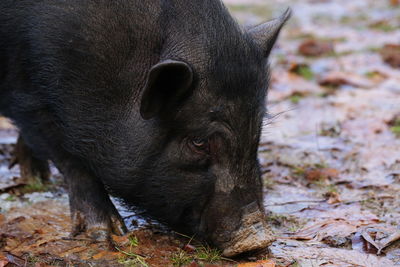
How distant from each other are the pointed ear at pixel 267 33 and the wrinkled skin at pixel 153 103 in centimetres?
1

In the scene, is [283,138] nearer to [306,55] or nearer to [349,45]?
[306,55]

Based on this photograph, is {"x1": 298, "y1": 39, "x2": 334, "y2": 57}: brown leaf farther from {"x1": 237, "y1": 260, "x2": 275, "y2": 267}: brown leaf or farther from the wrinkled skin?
{"x1": 237, "y1": 260, "x2": 275, "y2": 267}: brown leaf

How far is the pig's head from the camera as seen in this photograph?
13.1 feet

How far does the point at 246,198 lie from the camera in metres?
4.05

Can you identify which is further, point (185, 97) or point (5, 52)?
point (5, 52)

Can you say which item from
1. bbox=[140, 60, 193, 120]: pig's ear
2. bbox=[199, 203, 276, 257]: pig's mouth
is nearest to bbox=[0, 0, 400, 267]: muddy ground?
bbox=[199, 203, 276, 257]: pig's mouth

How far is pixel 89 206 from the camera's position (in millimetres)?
4605

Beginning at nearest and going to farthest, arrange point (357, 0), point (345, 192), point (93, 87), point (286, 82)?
point (93, 87), point (345, 192), point (286, 82), point (357, 0)

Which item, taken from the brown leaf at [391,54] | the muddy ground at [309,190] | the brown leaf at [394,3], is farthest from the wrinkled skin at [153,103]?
the brown leaf at [394,3]

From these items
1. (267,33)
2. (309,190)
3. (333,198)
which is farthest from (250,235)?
(309,190)

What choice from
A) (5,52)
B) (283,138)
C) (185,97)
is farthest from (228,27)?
(283,138)

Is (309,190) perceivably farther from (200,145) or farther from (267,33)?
(200,145)

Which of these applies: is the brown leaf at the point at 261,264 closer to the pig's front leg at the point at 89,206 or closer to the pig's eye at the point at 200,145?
the pig's eye at the point at 200,145

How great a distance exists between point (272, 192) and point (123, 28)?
1986mm
